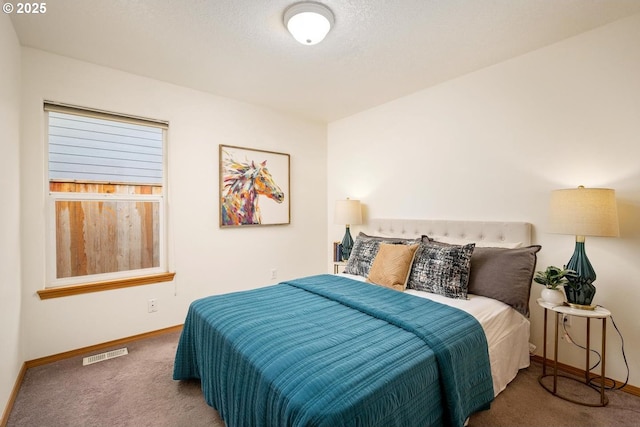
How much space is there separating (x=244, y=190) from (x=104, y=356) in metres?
2.02

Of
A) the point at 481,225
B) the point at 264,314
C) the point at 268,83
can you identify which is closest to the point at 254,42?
the point at 268,83

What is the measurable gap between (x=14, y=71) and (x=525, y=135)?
389cm

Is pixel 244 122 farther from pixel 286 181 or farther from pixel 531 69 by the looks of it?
pixel 531 69

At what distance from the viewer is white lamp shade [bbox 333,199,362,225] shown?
364cm

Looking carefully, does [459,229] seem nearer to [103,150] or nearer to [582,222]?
[582,222]

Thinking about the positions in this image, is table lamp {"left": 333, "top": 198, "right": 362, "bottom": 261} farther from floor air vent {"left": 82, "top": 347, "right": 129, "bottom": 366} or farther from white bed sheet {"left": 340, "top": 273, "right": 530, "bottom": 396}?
floor air vent {"left": 82, "top": 347, "right": 129, "bottom": 366}

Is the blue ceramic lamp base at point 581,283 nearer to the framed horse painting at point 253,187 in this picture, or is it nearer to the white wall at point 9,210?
the framed horse painting at point 253,187

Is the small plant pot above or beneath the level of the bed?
above

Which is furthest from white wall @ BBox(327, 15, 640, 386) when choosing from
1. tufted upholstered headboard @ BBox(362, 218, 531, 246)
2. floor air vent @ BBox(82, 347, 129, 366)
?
floor air vent @ BBox(82, 347, 129, 366)

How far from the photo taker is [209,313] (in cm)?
189

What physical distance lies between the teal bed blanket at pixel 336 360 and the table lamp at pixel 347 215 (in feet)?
5.15

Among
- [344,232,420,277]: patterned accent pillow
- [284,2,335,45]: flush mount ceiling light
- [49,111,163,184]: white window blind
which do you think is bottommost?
[344,232,420,277]: patterned accent pillow

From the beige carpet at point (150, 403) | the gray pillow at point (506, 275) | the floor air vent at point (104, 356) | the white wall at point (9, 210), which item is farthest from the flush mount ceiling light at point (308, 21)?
the floor air vent at point (104, 356)

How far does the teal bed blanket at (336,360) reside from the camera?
45.4 inches
